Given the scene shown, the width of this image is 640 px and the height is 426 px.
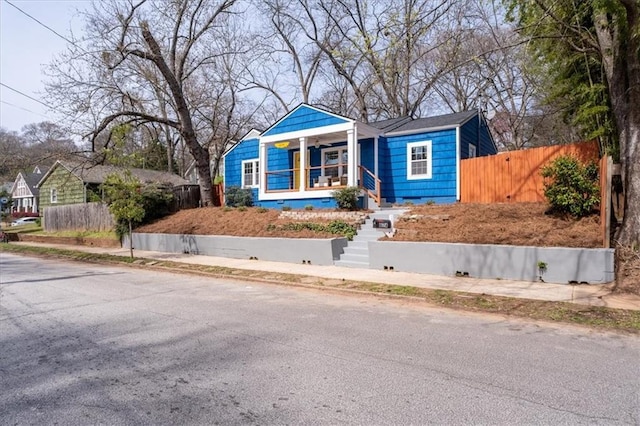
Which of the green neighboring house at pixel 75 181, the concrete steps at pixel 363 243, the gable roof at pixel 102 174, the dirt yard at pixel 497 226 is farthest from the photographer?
the green neighboring house at pixel 75 181

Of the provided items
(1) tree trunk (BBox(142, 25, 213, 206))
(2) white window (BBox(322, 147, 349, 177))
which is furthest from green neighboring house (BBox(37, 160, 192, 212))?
(2) white window (BBox(322, 147, 349, 177))

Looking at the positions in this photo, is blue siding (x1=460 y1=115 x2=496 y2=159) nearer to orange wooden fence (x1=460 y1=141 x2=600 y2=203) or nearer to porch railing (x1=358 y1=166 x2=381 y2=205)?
orange wooden fence (x1=460 y1=141 x2=600 y2=203)

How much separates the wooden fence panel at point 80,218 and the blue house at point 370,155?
355 inches

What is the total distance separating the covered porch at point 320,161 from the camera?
17.2m

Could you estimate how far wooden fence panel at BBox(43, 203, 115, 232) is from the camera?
2266 centimetres

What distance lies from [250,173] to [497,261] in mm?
15758

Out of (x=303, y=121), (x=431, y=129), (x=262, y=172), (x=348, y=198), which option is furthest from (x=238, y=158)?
(x=431, y=129)

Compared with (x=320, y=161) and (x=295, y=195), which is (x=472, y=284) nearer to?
(x=295, y=195)

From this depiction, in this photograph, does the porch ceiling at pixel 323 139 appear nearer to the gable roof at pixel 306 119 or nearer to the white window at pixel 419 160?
the gable roof at pixel 306 119

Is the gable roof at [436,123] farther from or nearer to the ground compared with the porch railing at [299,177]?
farther from the ground

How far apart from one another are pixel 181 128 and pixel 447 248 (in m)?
15.3

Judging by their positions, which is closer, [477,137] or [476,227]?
[476,227]

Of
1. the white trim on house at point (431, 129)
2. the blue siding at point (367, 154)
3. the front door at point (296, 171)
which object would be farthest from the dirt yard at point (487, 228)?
the blue siding at point (367, 154)

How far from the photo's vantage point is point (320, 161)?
795 inches
